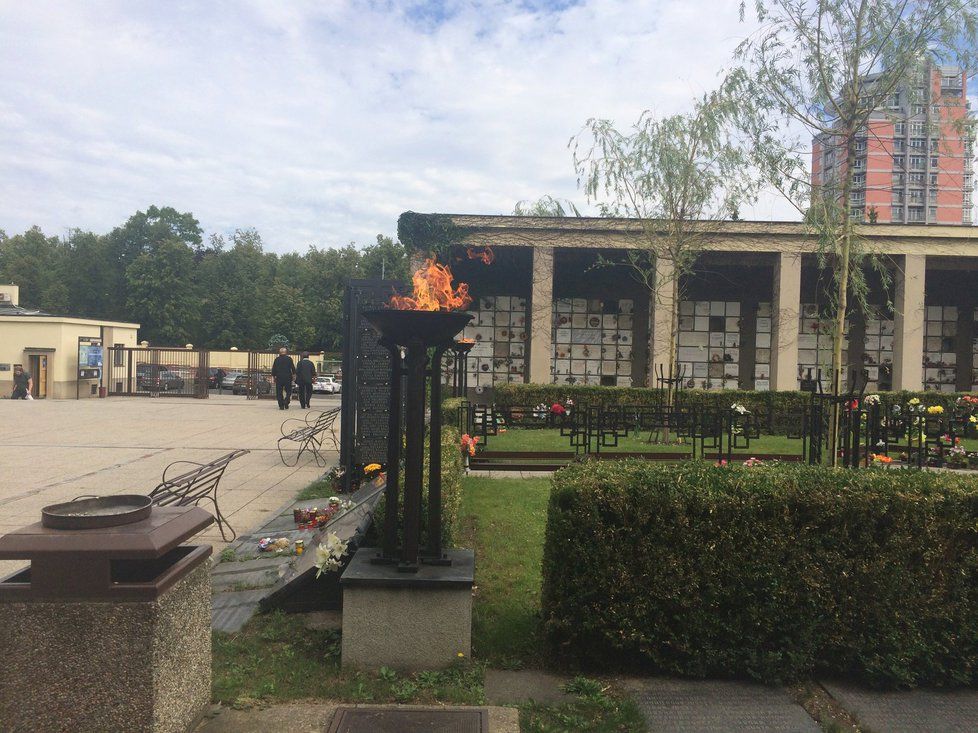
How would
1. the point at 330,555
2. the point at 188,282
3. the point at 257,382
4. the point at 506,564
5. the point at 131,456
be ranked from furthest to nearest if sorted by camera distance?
the point at 188,282
the point at 257,382
the point at 131,456
the point at 506,564
the point at 330,555

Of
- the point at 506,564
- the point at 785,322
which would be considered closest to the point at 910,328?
the point at 785,322

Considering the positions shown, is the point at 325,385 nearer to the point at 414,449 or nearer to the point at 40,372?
the point at 40,372

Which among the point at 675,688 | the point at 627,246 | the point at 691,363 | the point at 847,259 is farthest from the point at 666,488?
the point at 691,363

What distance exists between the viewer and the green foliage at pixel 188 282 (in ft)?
161

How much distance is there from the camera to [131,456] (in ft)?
34.9

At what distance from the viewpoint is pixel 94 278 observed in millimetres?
56281

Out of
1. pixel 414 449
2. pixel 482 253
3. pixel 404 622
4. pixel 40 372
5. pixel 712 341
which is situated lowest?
pixel 404 622

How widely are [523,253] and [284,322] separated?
3114 centimetres

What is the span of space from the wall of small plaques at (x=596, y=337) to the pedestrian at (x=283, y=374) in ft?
29.8

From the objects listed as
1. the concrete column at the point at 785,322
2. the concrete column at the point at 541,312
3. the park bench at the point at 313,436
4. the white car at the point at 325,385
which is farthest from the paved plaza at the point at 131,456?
the white car at the point at 325,385

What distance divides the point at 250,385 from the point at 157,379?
15.2 ft

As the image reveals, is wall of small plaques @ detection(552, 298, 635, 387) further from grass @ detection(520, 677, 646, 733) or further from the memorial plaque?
grass @ detection(520, 677, 646, 733)

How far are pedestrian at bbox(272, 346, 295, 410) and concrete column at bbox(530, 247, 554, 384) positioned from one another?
7164mm

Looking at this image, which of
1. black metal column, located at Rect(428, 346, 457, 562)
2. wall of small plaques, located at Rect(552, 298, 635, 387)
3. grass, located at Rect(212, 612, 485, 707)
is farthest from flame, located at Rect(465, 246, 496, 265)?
grass, located at Rect(212, 612, 485, 707)
